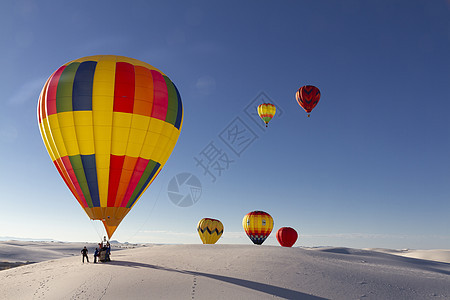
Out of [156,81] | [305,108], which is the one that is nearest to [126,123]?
[156,81]

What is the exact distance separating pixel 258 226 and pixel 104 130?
2851 cm

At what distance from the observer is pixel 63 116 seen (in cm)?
2023

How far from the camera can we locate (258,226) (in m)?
43.3

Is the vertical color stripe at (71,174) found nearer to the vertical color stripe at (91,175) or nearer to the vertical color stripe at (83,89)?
the vertical color stripe at (91,175)

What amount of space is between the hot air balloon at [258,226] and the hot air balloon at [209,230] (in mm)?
7070

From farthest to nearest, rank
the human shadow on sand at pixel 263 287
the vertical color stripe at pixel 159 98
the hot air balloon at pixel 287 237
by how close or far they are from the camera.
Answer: the hot air balloon at pixel 287 237, the vertical color stripe at pixel 159 98, the human shadow on sand at pixel 263 287

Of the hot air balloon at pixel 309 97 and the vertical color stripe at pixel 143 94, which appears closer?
the vertical color stripe at pixel 143 94

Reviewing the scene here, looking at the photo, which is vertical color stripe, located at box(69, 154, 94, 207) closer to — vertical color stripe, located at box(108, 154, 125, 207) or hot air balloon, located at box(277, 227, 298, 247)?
vertical color stripe, located at box(108, 154, 125, 207)

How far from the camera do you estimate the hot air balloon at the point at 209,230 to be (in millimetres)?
49094

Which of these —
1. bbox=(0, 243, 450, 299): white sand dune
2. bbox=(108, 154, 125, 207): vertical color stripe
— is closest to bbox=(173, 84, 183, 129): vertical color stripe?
bbox=(108, 154, 125, 207): vertical color stripe

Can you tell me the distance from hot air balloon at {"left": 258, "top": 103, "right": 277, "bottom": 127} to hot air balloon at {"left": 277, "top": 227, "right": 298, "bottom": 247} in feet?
47.7

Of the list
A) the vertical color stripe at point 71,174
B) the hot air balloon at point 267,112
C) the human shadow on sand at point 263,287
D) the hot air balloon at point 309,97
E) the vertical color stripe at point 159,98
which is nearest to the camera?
the human shadow on sand at point 263,287

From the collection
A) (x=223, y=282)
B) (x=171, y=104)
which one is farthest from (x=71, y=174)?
(x=223, y=282)

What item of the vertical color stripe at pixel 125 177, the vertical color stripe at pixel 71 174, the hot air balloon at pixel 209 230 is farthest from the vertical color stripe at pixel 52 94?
the hot air balloon at pixel 209 230
